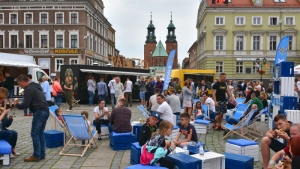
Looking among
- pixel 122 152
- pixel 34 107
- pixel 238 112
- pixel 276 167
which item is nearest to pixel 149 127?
pixel 122 152

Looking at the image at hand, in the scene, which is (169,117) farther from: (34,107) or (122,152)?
(34,107)

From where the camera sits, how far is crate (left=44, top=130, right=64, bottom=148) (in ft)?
28.5

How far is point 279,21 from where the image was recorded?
4747 cm

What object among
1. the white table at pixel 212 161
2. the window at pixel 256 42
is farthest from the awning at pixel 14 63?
the window at pixel 256 42

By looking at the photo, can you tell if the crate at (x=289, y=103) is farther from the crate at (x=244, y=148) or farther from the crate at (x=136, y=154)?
the crate at (x=136, y=154)

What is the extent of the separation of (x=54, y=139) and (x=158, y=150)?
12.5 feet

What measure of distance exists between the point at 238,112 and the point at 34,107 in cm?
855

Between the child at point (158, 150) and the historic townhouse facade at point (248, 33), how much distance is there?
43.2 meters

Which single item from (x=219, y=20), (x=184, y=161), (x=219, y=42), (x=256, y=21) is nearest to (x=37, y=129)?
(x=184, y=161)

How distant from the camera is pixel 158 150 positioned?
5.91 m

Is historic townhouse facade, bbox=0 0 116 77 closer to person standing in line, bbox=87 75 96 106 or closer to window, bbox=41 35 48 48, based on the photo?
window, bbox=41 35 48 48

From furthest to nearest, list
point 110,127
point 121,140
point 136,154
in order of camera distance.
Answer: point 110,127 → point 121,140 → point 136,154

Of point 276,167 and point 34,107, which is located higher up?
point 34,107

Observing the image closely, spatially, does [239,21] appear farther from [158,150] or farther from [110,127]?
[158,150]
